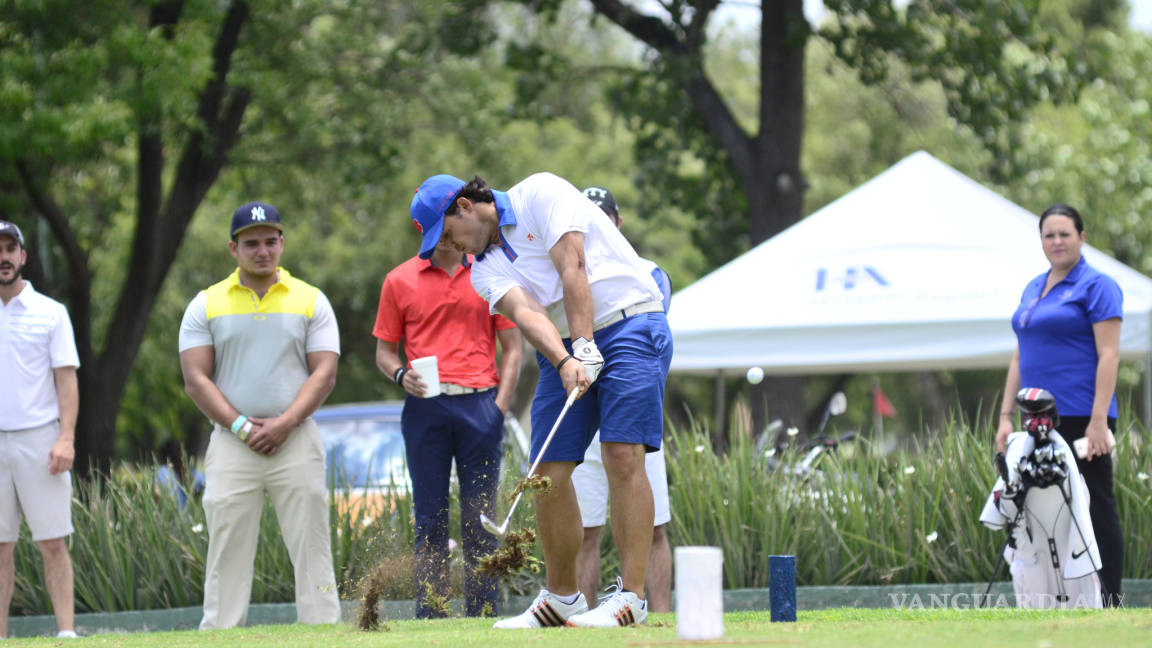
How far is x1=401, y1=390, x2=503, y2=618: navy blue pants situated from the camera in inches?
275

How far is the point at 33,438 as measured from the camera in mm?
7141

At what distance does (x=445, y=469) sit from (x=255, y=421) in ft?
3.14

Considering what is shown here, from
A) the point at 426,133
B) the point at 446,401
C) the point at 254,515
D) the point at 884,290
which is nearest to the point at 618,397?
the point at 446,401

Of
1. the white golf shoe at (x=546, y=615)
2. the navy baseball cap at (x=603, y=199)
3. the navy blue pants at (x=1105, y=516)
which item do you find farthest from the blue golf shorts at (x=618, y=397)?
the navy blue pants at (x=1105, y=516)

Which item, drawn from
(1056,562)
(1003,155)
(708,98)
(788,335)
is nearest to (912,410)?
(1003,155)

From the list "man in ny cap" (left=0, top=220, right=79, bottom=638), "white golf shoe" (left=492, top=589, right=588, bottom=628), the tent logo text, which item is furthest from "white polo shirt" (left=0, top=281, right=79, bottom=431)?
the tent logo text

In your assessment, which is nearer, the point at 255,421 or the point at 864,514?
the point at 255,421

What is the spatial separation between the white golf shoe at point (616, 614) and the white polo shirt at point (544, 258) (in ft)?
3.42

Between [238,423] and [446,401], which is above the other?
[446,401]

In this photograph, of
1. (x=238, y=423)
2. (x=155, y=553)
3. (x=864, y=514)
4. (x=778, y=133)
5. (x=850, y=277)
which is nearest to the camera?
(x=238, y=423)

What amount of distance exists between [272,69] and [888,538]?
1122cm

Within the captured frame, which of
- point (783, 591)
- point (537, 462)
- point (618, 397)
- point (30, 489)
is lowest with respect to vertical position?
point (783, 591)

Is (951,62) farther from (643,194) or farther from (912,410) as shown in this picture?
(912,410)

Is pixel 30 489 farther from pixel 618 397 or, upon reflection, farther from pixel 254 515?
pixel 618 397
